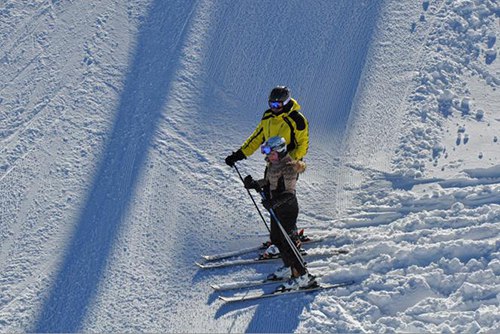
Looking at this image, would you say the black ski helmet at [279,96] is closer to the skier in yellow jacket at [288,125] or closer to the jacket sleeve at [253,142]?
the skier in yellow jacket at [288,125]

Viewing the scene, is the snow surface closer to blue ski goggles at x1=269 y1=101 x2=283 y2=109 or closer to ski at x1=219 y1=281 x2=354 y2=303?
ski at x1=219 y1=281 x2=354 y2=303

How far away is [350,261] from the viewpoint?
9594 millimetres

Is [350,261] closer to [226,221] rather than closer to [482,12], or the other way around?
[226,221]

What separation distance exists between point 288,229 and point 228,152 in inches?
89.3

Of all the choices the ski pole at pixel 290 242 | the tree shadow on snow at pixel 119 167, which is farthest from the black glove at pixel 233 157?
the tree shadow on snow at pixel 119 167

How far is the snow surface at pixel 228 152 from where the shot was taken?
9117 mm

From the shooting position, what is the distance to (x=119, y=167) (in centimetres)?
1098

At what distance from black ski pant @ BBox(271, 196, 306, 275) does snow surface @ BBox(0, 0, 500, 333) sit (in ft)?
1.32

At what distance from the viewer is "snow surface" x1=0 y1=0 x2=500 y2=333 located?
9.12m

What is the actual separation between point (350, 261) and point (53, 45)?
5956mm

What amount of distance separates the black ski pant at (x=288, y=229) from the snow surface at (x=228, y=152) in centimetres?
40

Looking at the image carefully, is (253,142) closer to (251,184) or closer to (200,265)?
(251,184)

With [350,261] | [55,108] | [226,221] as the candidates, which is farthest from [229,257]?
[55,108]

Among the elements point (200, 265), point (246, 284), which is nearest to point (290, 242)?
point (246, 284)
